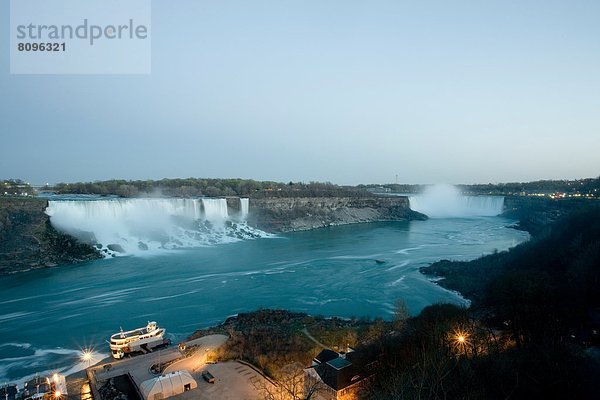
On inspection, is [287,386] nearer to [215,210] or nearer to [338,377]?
[338,377]

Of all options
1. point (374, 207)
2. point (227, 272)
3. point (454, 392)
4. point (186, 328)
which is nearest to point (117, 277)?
A: point (227, 272)

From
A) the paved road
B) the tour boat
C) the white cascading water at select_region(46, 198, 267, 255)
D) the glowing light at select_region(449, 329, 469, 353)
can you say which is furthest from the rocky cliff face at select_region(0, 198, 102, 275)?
the glowing light at select_region(449, 329, 469, 353)

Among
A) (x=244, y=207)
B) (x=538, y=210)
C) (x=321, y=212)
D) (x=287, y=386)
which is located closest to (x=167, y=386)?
(x=287, y=386)

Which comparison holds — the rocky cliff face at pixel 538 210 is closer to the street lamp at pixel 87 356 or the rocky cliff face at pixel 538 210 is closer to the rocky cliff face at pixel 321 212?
the rocky cliff face at pixel 321 212

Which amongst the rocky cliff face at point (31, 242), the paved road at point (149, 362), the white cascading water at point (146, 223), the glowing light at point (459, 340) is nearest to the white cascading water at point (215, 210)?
the white cascading water at point (146, 223)

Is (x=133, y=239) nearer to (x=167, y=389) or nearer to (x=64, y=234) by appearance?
(x=64, y=234)

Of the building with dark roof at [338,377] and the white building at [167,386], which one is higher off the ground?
the building with dark roof at [338,377]

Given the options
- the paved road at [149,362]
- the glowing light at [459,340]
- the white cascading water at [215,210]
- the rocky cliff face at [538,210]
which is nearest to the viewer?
the glowing light at [459,340]

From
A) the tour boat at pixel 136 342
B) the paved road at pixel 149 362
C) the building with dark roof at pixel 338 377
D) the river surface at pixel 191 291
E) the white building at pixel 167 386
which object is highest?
the building with dark roof at pixel 338 377
